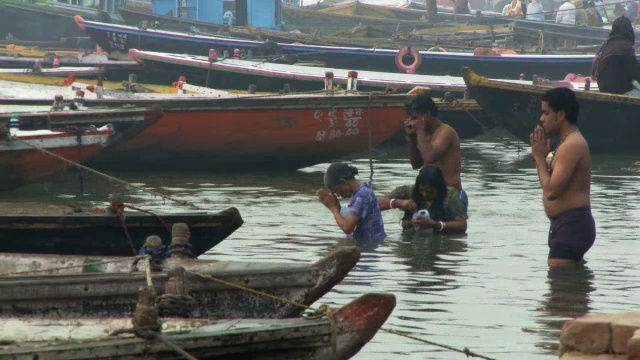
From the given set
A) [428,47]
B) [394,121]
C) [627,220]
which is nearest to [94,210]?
[627,220]

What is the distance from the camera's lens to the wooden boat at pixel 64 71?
26.8 metres

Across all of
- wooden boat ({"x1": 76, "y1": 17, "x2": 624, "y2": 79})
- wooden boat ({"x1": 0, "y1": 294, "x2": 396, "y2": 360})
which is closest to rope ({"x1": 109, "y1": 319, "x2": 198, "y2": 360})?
wooden boat ({"x1": 0, "y1": 294, "x2": 396, "y2": 360})

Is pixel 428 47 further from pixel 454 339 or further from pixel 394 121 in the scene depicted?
pixel 454 339

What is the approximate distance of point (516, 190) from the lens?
1716 cm

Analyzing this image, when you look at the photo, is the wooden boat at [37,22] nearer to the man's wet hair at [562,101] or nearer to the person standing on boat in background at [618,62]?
the person standing on boat in background at [618,62]

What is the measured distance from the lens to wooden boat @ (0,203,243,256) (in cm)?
979

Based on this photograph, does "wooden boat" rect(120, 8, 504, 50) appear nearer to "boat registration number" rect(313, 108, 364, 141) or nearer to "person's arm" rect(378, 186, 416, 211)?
"boat registration number" rect(313, 108, 364, 141)

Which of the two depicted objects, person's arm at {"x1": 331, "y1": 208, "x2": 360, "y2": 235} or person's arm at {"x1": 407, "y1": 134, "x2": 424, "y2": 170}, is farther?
person's arm at {"x1": 407, "y1": 134, "x2": 424, "y2": 170}

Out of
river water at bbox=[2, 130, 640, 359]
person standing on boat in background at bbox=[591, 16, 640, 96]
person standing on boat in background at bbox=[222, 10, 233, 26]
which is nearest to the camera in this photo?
river water at bbox=[2, 130, 640, 359]

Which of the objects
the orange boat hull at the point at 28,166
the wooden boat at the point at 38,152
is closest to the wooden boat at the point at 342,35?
the wooden boat at the point at 38,152

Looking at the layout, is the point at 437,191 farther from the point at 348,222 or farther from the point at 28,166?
the point at 28,166

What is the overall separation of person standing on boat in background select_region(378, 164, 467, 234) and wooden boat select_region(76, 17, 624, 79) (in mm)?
18077

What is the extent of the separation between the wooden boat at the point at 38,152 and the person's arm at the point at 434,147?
16.0ft

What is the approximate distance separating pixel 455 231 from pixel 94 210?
3384 millimetres
